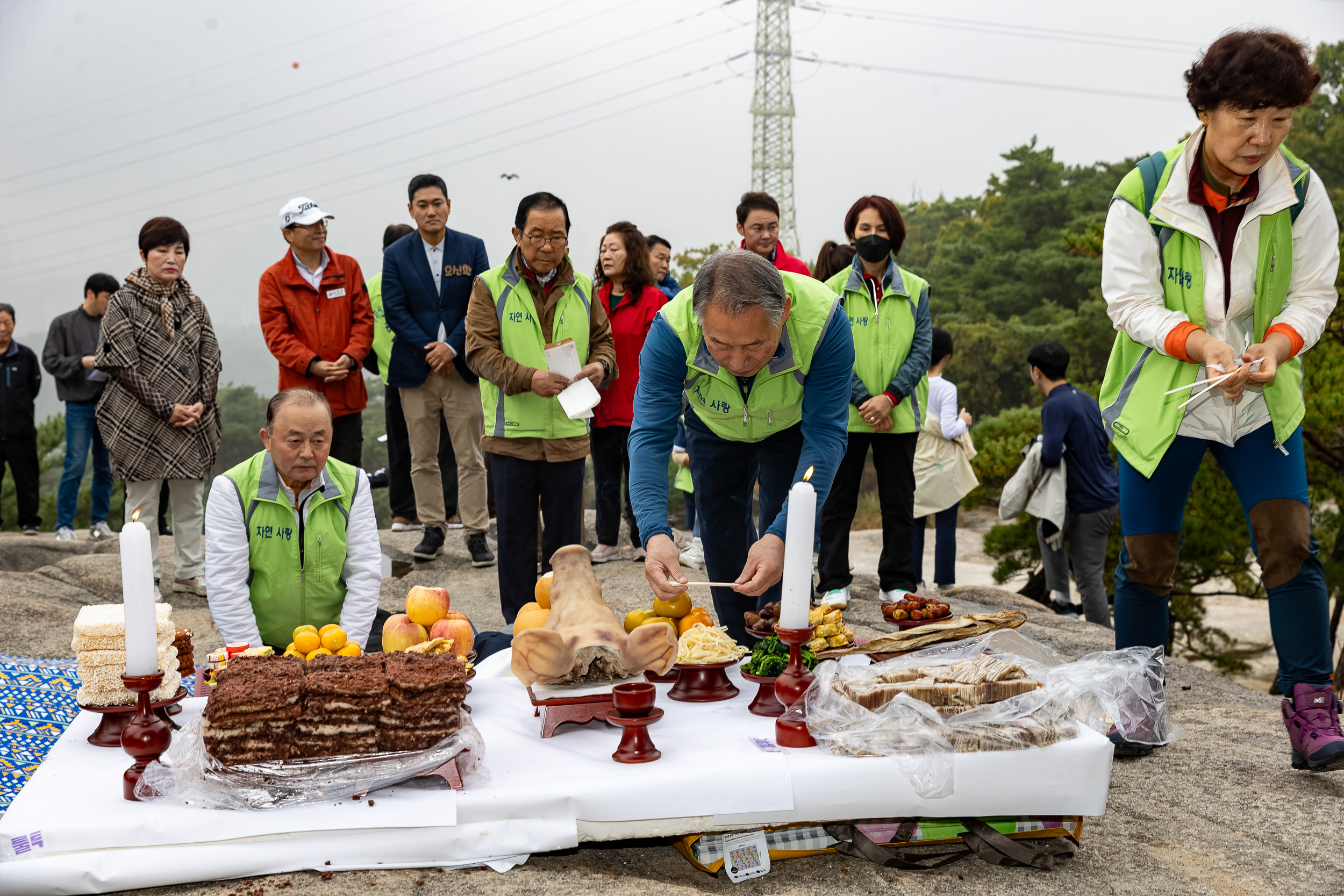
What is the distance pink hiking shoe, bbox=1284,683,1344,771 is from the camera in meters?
2.68

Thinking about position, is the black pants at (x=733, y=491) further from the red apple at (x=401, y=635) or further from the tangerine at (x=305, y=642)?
the tangerine at (x=305, y=642)

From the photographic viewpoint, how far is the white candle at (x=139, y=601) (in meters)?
1.91

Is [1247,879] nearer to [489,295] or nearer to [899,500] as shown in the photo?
[899,500]

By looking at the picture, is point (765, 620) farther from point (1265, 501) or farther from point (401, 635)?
point (1265, 501)

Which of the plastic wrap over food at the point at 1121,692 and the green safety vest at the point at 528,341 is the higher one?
the green safety vest at the point at 528,341

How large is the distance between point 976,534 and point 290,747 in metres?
15.1

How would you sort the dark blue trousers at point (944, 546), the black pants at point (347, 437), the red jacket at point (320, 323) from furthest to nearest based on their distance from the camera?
the dark blue trousers at point (944, 546) → the black pants at point (347, 437) → the red jacket at point (320, 323)

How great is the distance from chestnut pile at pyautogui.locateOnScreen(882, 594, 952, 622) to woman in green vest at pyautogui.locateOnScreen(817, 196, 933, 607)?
177 centimetres

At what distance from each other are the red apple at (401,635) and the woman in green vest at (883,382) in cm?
269

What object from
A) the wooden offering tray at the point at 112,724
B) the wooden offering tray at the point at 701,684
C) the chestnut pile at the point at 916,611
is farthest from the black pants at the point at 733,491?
the wooden offering tray at the point at 112,724

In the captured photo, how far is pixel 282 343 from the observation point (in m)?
5.54

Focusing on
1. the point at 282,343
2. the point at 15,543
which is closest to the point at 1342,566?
the point at 282,343

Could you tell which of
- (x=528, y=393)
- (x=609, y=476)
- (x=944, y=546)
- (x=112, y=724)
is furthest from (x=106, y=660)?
(x=944, y=546)

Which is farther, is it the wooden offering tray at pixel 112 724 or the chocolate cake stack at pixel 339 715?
the wooden offering tray at pixel 112 724
